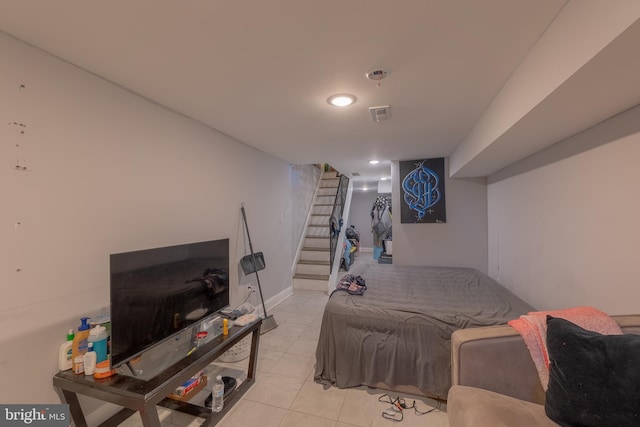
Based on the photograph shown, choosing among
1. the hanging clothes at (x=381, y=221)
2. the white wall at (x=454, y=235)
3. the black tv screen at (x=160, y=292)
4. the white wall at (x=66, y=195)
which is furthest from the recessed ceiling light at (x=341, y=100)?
the hanging clothes at (x=381, y=221)

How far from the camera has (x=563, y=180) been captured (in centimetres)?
202

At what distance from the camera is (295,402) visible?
6.52ft

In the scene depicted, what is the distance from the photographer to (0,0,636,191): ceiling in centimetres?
115

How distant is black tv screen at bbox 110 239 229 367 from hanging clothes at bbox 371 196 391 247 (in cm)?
491

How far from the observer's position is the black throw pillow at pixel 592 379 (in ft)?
3.29

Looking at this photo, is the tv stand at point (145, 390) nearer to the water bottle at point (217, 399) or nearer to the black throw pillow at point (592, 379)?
the water bottle at point (217, 399)

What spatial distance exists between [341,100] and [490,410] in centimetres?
206

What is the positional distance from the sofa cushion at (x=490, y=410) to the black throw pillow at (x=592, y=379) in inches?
3.0

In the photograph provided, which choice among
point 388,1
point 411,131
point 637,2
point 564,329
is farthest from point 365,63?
point 564,329

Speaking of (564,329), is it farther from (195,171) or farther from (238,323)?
(195,171)

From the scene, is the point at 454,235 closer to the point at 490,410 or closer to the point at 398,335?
the point at 398,335

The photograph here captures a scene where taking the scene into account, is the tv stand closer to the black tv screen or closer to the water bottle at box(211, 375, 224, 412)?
the water bottle at box(211, 375, 224, 412)

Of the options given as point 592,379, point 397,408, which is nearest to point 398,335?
point 397,408

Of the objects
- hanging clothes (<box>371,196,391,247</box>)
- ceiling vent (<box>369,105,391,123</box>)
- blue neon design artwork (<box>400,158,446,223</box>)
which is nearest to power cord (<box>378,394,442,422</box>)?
ceiling vent (<box>369,105,391,123</box>)
